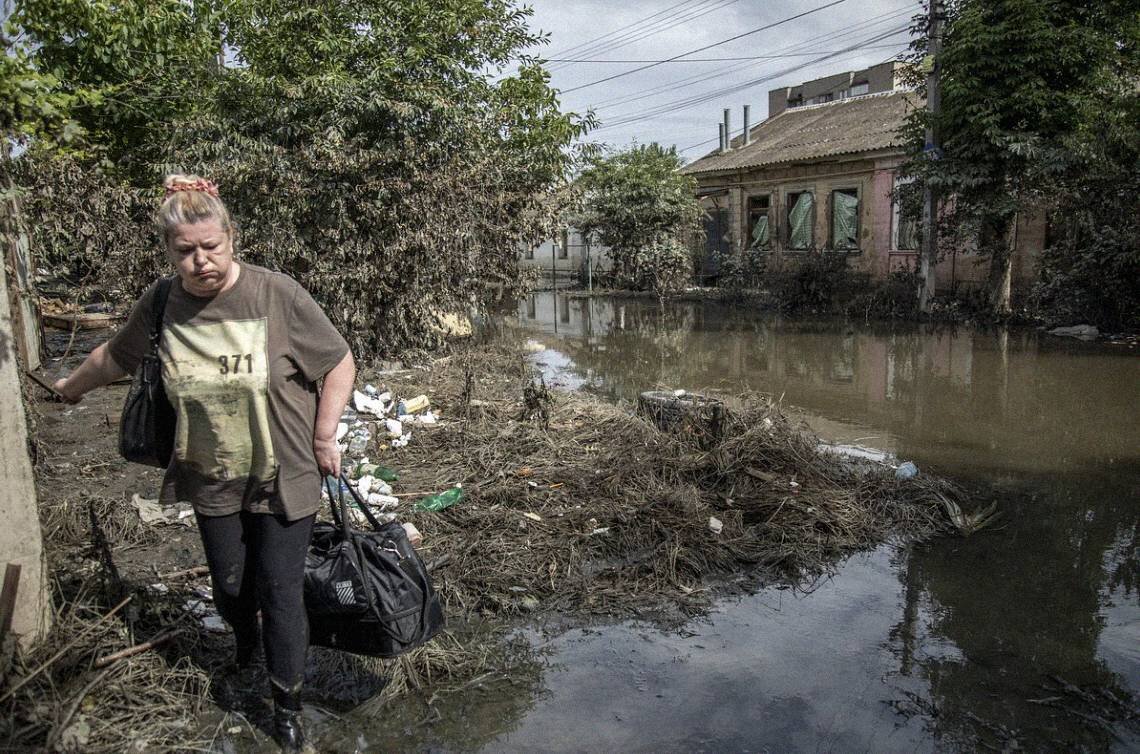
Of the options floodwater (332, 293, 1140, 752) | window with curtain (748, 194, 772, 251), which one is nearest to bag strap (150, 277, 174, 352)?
floodwater (332, 293, 1140, 752)

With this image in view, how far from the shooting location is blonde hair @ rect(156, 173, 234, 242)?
2385 millimetres

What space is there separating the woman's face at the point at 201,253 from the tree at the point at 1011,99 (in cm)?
1393

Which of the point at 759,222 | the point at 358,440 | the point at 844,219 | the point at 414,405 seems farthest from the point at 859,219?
the point at 358,440

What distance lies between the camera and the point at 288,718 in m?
2.70

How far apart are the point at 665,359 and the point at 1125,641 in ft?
28.9

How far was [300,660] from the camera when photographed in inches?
106

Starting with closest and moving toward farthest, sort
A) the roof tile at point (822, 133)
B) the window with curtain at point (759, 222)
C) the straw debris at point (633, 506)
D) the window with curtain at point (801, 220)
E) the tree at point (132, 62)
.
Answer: the straw debris at point (633, 506) < the tree at point (132, 62) < the roof tile at point (822, 133) < the window with curtain at point (801, 220) < the window with curtain at point (759, 222)

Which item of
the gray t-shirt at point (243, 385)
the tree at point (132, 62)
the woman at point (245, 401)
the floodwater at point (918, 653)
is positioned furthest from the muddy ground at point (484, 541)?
the tree at point (132, 62)

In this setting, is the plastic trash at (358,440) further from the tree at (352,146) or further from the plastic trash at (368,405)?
the tree at (352,146)

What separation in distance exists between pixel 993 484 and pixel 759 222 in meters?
19.4

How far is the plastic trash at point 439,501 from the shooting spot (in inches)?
191

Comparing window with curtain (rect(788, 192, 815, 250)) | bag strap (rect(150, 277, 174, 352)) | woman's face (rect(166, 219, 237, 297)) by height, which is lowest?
bag strap (rect(150, 277, 174, 352))

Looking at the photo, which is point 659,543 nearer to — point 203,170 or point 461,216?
point 461,216

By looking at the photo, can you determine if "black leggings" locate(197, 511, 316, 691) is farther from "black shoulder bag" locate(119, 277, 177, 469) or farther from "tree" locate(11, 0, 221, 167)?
"tree" locate(11, 0, 221, 167)
